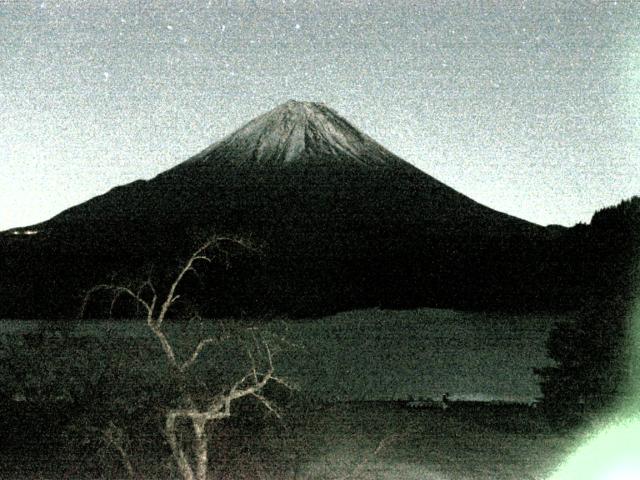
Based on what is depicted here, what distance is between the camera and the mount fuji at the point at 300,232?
45906 mm

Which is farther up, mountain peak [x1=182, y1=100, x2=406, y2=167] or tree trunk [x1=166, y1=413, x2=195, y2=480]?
mountain peak [x1=182, y1=100, x2=406, y2=167]

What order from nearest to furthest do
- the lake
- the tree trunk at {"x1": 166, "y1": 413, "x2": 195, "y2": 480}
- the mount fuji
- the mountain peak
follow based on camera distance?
1. the tree trunk at {"x1": 166, "y1": 413, "x2": 195, "y2": 480}
2. the lake
3. the mount fuji
4. the mountain peak

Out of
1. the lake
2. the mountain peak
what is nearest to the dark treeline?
the lake

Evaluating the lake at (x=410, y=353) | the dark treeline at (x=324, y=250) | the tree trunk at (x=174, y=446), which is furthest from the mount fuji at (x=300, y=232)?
the tree trunk at (x=174, y=446)

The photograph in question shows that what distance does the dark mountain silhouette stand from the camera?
45.0 meters

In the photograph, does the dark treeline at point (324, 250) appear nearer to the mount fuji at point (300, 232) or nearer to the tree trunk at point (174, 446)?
the mount fuji at point (300, 232)

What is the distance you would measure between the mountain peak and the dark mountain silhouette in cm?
17

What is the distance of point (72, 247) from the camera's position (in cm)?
6650

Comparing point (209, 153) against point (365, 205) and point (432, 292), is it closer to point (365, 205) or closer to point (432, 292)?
point (365, 205)

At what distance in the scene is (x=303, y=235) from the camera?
67.4m

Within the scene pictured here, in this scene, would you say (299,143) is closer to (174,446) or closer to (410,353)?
(410,353)

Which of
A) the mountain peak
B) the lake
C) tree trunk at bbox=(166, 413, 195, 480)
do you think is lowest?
the lake

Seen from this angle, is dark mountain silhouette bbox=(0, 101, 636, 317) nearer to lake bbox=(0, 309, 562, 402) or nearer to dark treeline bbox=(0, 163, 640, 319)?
dark treeline bbox=(0, 163, 640, 319)

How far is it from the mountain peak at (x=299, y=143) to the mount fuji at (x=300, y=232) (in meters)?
0.16
